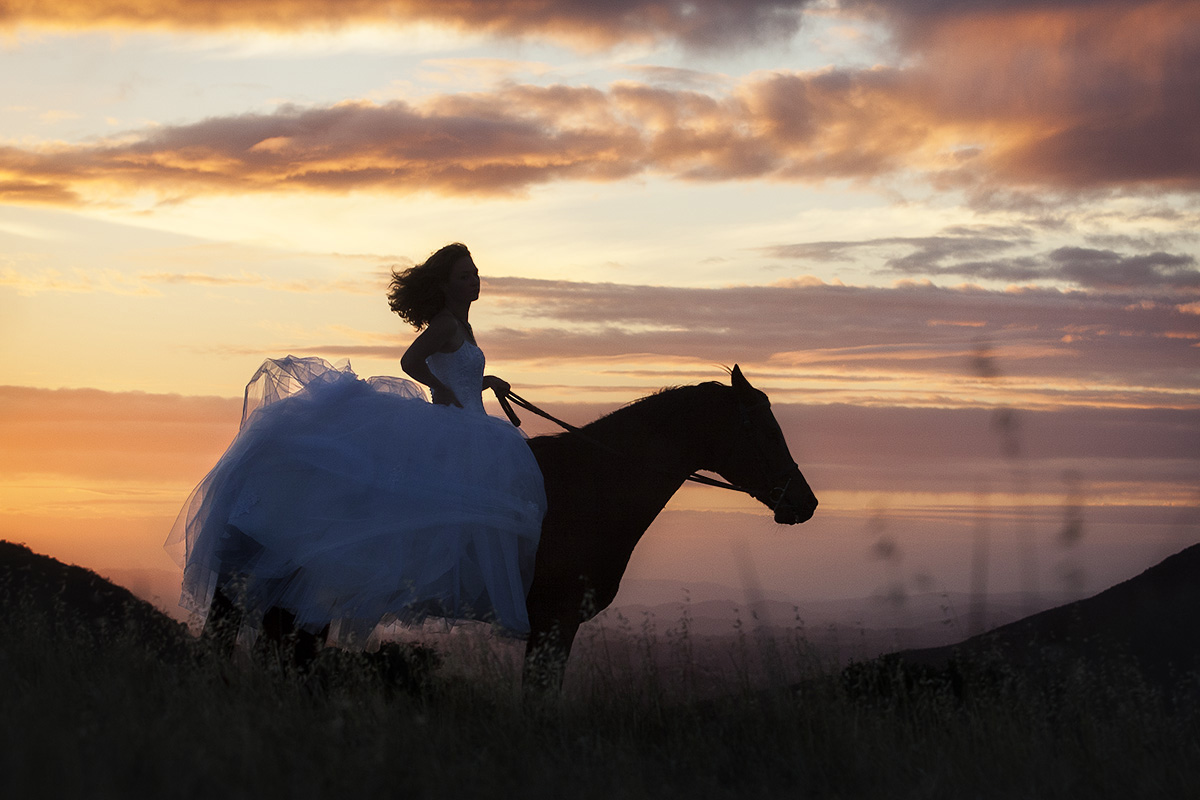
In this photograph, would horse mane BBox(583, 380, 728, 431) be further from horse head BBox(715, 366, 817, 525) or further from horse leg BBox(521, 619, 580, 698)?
horse leg BBox(521, 619, 580, 698)

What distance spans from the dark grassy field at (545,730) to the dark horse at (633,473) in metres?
0.66

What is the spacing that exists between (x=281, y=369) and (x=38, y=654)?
2.81 meters

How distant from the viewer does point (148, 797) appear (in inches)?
169

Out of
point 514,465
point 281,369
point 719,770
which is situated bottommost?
point 719,770

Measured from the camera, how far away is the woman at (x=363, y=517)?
7.10 meters

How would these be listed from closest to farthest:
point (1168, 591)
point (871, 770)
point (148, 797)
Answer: point (148, 797) → point (871, 770) → point (1168, 591)

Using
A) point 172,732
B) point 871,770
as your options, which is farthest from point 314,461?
point 871,770

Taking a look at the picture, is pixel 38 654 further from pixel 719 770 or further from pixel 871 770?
pixel 871 770

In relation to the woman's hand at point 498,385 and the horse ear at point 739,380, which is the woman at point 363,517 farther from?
the horse ear at point 739,380

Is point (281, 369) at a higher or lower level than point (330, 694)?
higher

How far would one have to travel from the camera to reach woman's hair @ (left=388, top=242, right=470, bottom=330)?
27.5ft

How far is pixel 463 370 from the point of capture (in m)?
8.19

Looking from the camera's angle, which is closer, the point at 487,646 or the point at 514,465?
the point at 487,646

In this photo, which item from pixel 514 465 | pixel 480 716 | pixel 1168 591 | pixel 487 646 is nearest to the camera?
pixel 480 716
